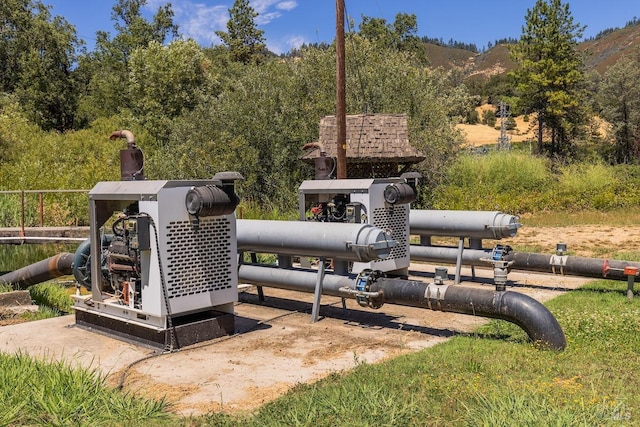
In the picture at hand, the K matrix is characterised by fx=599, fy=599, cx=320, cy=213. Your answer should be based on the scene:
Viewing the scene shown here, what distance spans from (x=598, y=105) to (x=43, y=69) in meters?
38.4

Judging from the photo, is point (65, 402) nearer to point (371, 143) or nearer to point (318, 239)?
point (318, 239)

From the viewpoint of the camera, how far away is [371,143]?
17.4 meters

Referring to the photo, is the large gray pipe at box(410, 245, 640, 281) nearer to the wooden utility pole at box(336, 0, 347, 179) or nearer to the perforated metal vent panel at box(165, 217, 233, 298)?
the wooden utility pole at box(336, 0, 347, 179)

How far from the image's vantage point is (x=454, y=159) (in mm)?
23406

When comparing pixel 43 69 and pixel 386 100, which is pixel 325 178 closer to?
pixel 386 100

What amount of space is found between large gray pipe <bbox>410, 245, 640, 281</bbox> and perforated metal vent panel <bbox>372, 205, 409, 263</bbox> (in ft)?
5.01

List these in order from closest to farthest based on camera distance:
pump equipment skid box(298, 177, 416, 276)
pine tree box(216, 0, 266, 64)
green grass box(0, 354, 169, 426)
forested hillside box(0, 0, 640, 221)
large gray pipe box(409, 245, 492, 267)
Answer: green grass box(0, 354, 169, 426)
pump equipment skid box(298, 177, 416, 276)
large gray pipe box(409, 245, 492, 267)
forested hillside box(0, 0, 640, 221)
pine tree box(216, 0, 266, 64)

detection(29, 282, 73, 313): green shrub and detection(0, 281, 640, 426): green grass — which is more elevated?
detection(0, 281, 640, 426): green grass

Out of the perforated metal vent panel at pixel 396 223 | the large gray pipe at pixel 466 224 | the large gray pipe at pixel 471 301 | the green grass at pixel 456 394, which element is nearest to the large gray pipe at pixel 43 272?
the green grass at pixel 456 394

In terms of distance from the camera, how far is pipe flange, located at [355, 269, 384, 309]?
22.2 feet

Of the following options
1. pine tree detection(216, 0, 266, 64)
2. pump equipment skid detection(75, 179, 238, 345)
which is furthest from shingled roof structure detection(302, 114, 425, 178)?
pine tree detection(216, 0, 266, 64)

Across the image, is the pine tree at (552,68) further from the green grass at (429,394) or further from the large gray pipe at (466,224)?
the green grass at (429,394)

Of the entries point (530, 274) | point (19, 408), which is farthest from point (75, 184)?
point (19, 408)

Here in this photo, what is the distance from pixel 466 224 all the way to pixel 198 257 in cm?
488
